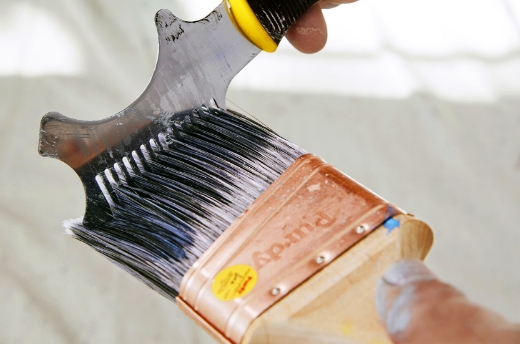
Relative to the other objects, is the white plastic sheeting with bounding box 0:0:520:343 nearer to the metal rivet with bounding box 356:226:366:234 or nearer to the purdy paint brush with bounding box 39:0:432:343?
the purdy paint brush with bounding box 39:0:432:343

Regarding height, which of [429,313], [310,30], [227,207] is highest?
[310,30]

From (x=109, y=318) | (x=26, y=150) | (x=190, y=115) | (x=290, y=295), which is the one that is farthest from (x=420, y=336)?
(x=26, y=150)

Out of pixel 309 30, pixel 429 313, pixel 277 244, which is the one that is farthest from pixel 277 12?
pixel 429 313

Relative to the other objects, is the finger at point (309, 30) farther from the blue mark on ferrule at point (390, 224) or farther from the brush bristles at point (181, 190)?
the blue mark on ferrule at point (390, 224)

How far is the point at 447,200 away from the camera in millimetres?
928

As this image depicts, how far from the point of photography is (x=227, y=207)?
64 cm

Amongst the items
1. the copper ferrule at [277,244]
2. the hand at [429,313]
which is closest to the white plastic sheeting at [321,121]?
the copper ferrule at [277,244]

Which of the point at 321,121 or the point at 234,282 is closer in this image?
the point at 234,282

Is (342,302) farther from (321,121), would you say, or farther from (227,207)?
(321,121)

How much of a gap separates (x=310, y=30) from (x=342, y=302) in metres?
0.48

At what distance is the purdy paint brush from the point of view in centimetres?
53

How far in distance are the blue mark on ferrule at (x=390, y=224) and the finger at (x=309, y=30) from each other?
0.40 m

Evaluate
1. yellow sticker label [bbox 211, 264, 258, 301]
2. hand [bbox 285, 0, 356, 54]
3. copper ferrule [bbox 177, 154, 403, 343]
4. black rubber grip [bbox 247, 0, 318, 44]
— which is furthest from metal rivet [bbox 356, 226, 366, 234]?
hand [bbox 285, 0, 356, 54]

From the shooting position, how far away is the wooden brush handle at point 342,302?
1.66 feet
